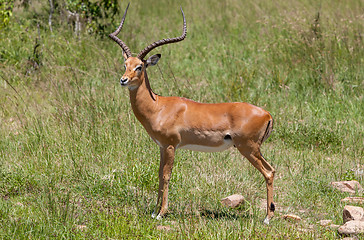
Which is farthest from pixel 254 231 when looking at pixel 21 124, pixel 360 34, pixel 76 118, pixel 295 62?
pixel 360 34

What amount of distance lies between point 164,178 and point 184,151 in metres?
1.36

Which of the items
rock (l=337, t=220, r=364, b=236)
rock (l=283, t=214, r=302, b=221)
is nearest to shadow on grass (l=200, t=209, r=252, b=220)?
rock (l=283, t=214, r=302, b=221)

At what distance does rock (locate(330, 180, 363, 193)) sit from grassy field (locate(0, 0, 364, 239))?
104 mm

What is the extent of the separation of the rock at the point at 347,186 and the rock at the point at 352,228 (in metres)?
1.25

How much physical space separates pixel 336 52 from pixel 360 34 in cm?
70

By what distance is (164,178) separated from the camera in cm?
504

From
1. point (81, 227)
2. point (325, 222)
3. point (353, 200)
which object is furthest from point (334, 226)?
point (81, 227)

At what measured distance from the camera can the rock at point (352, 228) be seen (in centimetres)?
445

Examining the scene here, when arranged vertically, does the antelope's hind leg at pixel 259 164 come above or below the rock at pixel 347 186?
above

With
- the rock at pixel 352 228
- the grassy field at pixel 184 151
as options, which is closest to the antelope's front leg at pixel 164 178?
the grassy field at pixel 184 151

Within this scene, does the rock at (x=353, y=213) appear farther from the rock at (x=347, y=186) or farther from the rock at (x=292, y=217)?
the rock at (x=347, y=186)

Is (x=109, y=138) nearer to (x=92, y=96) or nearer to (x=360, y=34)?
(x=92, y=96)

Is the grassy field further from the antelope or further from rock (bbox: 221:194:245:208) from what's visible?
the antelope

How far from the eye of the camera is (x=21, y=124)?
276 inches
